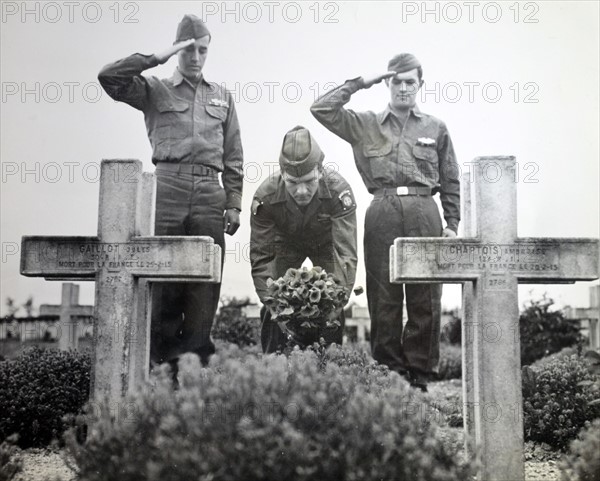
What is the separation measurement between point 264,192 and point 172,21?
1.77m

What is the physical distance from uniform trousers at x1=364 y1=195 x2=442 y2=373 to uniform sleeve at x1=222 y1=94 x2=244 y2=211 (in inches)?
45.4

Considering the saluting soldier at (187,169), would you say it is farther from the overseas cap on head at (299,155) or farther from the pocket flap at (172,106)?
the overseas cap on head at (299,155)

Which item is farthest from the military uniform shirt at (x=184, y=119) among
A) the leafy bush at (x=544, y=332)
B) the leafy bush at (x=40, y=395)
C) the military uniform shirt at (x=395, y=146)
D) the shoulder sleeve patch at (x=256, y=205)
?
the leafy bush at (x=544, y=332)

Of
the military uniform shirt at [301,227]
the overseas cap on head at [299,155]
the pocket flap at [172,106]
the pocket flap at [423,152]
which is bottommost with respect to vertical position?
the military uniform shirt at [301,227]

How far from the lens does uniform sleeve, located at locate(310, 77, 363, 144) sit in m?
6.60

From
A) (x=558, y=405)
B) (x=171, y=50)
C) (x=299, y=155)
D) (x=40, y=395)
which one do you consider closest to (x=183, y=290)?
(x=40, y=395)

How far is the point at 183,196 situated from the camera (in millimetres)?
6586

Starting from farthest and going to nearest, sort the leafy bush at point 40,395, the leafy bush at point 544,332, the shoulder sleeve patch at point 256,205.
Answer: the leafy bush at point 544,332, the shoulder sleeve patch at point 256,205, the leafy bush at point 40,395

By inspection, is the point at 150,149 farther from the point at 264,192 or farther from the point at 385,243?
the point at 385,243

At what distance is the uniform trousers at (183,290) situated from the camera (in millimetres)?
6477

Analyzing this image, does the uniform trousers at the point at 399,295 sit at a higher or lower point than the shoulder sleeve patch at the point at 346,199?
lower

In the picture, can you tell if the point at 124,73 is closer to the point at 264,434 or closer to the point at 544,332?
the point at 264,434

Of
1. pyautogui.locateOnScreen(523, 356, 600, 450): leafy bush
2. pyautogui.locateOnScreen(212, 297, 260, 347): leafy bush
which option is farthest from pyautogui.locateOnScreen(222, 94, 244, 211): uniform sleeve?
pyautogui.locateOnScreen(212, 297, 260, 347): leafy bush

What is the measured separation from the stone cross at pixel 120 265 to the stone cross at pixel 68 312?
4677 millimetres
